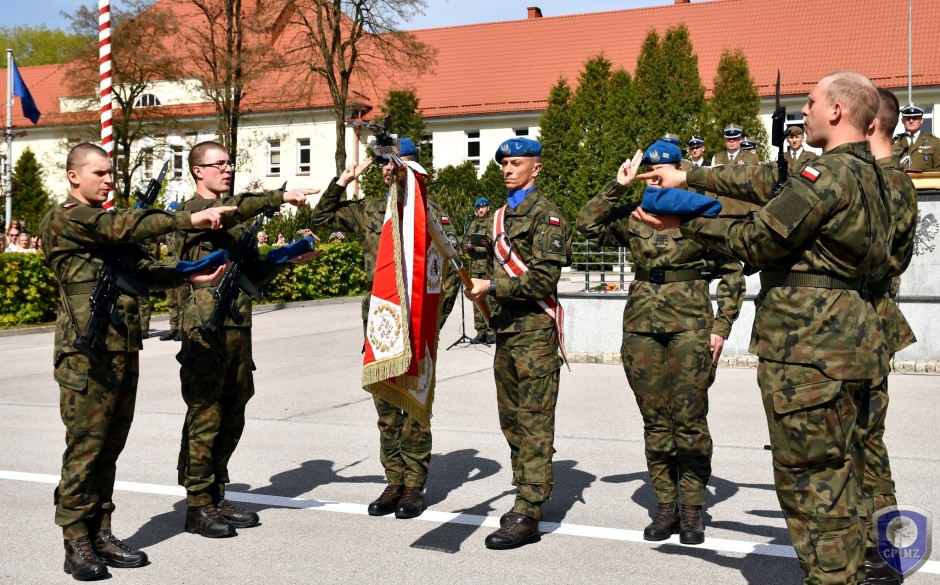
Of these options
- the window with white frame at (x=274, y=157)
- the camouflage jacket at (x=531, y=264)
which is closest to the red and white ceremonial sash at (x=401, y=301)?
the camouflage jacket at (x=531, y=264)

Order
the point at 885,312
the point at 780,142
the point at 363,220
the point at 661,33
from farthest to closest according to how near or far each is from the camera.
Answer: the point at 661,33 → the point at 363,220 → the point at 885,312 → the point at 780,142

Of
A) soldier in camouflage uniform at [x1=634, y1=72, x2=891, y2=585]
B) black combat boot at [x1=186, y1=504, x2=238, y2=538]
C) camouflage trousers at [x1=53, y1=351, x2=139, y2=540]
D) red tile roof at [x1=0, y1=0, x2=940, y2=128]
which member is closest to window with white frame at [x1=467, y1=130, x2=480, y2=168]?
red tile roof at [x1=0, y1=0, x2=940, y2=128]

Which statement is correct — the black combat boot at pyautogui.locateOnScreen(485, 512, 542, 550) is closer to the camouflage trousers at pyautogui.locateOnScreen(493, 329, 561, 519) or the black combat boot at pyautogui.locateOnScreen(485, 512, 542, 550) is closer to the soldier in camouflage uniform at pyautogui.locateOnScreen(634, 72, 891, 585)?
the camouflage trousers at pyautogui.locateOnScreen(493, 329, 561, 519)

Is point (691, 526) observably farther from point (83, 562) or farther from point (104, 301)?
point (104, 301)

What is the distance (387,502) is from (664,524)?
5.86 feet

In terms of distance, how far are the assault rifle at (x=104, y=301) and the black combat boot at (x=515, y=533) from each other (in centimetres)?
240

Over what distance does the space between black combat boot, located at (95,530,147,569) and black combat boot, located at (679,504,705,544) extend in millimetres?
3019

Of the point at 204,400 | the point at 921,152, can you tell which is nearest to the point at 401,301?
the point at 204,400

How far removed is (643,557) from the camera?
5570 mm

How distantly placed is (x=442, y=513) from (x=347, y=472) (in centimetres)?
135

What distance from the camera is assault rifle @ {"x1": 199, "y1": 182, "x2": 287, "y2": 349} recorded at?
6.09 m

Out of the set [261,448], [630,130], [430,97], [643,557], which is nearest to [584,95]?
[630,130]

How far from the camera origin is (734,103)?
130 ft

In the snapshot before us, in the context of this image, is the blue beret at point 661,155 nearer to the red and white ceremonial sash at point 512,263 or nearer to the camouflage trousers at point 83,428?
the red and white ceremonial sash at point 512,263
